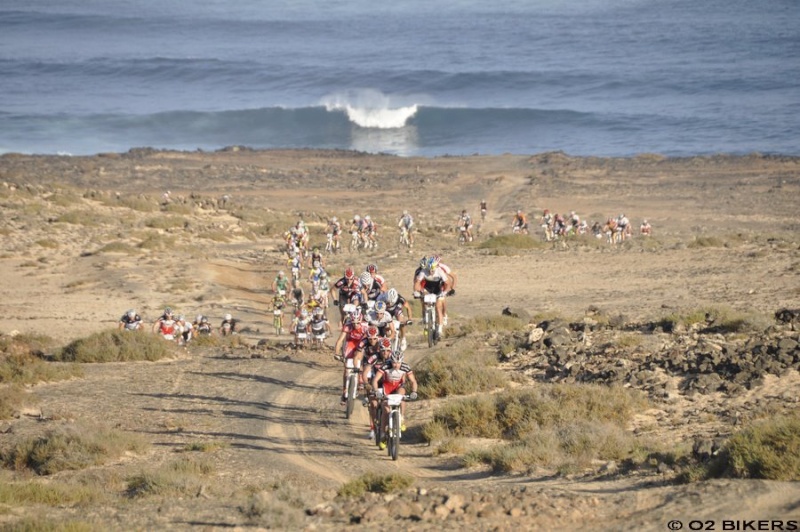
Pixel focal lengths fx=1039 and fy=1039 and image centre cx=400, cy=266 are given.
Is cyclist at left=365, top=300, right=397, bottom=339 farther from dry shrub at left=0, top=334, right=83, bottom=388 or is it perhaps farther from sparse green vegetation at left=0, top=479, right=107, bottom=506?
dry shrub at left=0, top=334, right=83, bottom=388

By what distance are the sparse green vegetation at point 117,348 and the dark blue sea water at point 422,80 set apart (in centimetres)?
6327

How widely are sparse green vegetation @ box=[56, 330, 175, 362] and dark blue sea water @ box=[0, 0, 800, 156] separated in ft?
208

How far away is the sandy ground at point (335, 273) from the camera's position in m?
11.4

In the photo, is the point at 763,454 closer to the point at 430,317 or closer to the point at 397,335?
the point at 397,335

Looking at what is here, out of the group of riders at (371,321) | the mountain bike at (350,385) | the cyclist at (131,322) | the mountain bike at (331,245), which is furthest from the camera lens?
the mountain bike at (331,245)

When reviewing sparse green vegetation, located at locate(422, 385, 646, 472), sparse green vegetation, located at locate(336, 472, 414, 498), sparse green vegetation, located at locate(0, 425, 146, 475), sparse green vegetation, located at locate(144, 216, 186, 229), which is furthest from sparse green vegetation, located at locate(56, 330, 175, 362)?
sparse green vegetation, located at locate(144, 216, 186, 229)

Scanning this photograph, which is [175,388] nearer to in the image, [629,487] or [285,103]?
[629,487]

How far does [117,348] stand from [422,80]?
10008cm

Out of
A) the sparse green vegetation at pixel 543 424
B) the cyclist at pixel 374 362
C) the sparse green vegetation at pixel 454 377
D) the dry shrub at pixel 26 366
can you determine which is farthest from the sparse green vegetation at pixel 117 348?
the sparse green vegetation at pixel 543 424

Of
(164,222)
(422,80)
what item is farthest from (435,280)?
(422,80)

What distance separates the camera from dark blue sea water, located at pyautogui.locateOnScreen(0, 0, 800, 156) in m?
92.1

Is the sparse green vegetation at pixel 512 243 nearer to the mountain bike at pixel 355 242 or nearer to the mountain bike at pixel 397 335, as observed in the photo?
the mountain bike at pixel 355 242

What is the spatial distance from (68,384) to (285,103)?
310 feet

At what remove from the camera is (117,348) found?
851 inches
